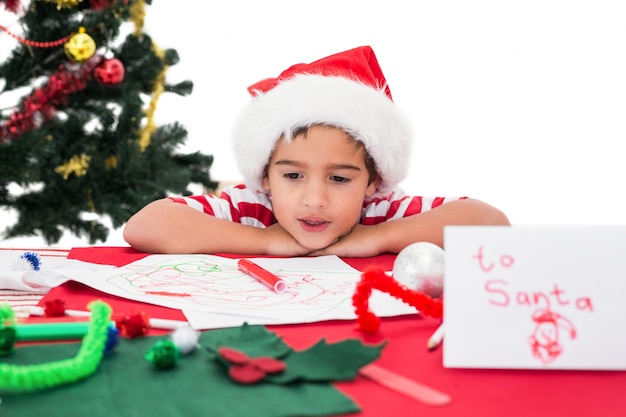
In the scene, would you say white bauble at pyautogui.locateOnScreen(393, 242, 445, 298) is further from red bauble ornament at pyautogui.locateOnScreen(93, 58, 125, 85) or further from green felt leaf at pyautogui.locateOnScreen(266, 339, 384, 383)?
red bauble ornament at pyautogui.locateOnScreen(93, 58, 125, 85)

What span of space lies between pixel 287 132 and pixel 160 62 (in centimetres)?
102

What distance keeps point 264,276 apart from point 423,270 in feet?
0.67

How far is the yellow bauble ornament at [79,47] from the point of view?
5.64 ft

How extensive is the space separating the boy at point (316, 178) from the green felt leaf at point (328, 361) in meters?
0.50

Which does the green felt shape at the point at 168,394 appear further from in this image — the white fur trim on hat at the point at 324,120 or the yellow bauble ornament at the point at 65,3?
the yellow bauble ornament at the point at 65,3

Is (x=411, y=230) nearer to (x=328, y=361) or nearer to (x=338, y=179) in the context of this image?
(x=338, y=179)

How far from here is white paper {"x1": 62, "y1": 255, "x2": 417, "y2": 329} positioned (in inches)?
26.3

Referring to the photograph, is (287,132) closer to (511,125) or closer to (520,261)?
(520,261)

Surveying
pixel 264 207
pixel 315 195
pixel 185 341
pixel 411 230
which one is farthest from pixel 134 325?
pixel 264 207

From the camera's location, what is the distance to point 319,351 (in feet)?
1.71

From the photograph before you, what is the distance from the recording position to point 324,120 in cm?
106

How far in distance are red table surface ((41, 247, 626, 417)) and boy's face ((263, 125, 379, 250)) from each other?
40 centimetres

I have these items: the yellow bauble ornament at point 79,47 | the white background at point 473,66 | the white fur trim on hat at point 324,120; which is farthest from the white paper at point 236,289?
the white background at point 473,66

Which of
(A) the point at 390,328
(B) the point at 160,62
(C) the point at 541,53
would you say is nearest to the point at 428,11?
(C) the point at 541,53
